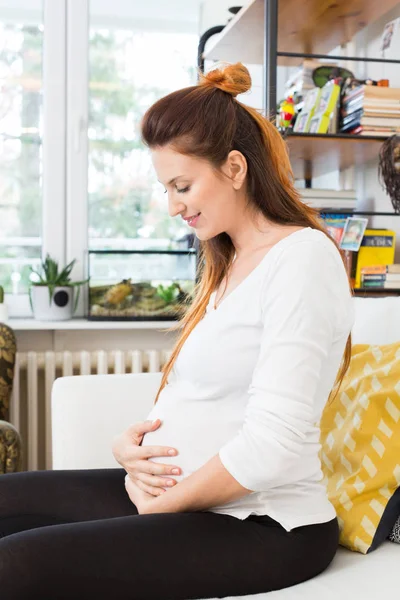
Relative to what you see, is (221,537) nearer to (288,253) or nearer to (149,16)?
(288,253)

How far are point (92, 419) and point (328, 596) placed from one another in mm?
851

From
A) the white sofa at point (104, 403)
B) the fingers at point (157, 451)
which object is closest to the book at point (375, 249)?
the white sofa at point (104, 403)

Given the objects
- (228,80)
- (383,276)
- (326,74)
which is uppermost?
(326,74)

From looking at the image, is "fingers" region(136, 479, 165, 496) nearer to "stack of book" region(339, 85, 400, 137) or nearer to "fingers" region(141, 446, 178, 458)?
"fingers" region(141, 446, 178, 458)

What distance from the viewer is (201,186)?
48.6 inches

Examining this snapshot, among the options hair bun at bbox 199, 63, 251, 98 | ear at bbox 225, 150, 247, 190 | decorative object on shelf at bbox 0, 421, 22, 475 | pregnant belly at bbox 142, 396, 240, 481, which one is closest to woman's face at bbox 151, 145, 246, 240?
ear at bbox 225, 150, 247, 190

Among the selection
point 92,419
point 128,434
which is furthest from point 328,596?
point 92,419

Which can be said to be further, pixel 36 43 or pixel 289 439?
pixel 36 43

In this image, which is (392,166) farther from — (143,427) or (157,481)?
(157,481)

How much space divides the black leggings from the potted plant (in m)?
2.05

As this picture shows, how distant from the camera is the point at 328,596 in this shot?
42.8 inches

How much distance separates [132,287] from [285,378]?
2137 millimetres

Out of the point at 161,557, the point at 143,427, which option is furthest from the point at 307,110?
the point at 161,557

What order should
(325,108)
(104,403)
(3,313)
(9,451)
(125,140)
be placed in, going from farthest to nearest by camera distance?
(125,140) → (3,313) → (325,108) → (9,451) → (104,403)
